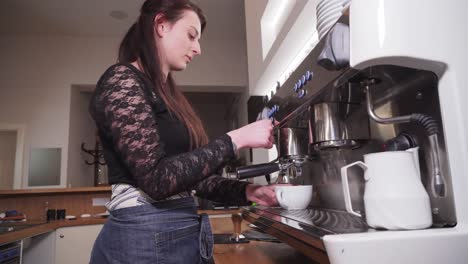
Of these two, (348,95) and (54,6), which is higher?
(54,6)

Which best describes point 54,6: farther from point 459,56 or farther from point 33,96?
point 459,56

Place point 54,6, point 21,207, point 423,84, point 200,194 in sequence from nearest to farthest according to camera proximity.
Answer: point 423,84
point 200,194
point 21,207
point 54,6

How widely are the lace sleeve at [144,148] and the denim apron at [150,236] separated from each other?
8 centimetres

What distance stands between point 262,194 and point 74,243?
71.7 inches

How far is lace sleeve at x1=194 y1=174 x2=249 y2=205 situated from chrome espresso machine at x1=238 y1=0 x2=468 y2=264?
202mm

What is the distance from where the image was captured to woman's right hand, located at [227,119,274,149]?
0.69 metres

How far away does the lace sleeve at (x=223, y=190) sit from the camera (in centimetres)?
94

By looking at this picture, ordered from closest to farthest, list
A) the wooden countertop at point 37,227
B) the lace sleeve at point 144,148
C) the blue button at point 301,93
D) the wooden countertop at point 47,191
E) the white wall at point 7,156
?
1. the lace sleeve at point 144,148
2. the blue button at point 301,93
3. the wooden countertop at point 37,227
4. the wooden countertop at point 47,191
5. the white wall at point 7,156

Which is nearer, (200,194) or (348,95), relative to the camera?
(348,95)

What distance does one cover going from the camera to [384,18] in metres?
0.45

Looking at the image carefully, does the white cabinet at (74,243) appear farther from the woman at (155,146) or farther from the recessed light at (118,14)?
the recessed light at (118,14)

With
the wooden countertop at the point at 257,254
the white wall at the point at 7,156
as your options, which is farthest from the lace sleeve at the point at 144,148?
the white wall at the point at 7,156

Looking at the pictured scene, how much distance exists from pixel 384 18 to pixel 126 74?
18.6 inches

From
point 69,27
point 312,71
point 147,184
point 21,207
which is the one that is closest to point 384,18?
point 312,71
